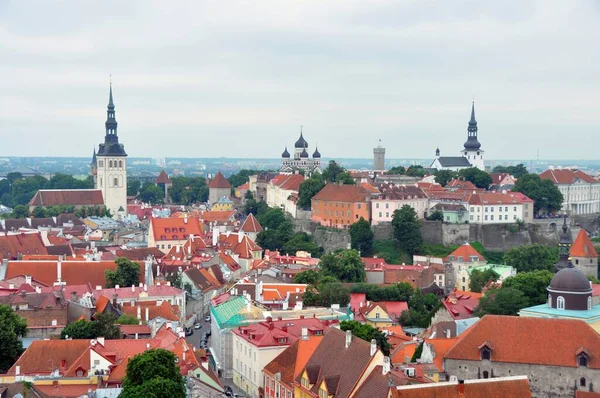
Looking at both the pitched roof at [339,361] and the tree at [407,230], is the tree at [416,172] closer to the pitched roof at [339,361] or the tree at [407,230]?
the tree at [407,230]

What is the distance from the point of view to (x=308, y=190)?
113250 millimetres

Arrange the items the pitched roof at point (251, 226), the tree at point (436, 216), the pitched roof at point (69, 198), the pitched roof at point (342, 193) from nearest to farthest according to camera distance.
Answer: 1. the tree at point (436, 216)
2. the pitched roof at point (342, 193)
3. the pitched roof at point (251, 226)
4. the pitched roof at point (69, 198)

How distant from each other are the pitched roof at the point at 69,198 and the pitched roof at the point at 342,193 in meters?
45.2

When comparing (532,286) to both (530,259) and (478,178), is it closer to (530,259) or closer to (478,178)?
(530,259)

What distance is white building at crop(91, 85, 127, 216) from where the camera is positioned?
144 meters

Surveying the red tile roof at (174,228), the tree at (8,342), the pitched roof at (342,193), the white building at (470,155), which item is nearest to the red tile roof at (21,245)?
the red tile roof at (174,228)

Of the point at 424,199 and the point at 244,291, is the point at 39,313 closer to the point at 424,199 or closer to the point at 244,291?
the point at 244,291

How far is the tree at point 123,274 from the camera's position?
7256cm

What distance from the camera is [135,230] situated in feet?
393

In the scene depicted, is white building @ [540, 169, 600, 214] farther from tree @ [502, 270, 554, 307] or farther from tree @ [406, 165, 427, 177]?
tree @ [502, 270, 554, 307]

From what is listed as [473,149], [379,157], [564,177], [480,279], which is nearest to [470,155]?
[473,149]

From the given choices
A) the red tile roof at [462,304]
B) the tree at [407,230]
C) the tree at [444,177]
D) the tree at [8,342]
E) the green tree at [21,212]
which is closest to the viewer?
the tree at [8,342]

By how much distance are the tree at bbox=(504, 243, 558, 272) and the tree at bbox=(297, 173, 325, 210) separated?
2821cm

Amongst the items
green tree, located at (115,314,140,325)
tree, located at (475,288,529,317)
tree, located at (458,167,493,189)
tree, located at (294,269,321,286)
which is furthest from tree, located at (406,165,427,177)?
green tree, located at (115,314,140,325)
